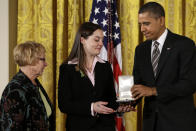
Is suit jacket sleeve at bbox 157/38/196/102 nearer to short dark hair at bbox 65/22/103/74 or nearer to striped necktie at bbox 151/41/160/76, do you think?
striped necktie at bbox 151/41/160/76

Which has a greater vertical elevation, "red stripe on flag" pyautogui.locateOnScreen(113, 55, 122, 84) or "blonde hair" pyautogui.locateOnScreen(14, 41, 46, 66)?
"blonde hair" pyautogui.locateOnScreen(14, 41, 46, 66)

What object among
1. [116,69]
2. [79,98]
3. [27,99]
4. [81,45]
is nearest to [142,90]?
[79,98]

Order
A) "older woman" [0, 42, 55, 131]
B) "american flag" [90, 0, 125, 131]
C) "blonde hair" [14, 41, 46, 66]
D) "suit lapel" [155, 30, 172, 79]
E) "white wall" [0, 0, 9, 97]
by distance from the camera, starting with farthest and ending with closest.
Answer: "white wall" [0, 0, 9, 97]
"american flag" [90, 0, 125, 131]
"suit lapel" [155, 30, 172, 79]
"blonde hair" [14, 41, 46, 66]
"older woman" [0, 42, 55, 131]

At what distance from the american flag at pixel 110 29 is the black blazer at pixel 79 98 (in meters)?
1.38

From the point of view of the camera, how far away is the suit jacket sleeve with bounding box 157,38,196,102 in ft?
8.75

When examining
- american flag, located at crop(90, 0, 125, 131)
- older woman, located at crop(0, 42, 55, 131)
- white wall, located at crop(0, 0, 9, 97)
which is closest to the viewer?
older woman, located at crop(0, 42, 55, 131)

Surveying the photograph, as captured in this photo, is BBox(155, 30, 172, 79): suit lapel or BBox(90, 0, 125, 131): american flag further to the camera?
BBox(90, 0, 125, 131): american flag

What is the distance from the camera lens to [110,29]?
13.6 ft

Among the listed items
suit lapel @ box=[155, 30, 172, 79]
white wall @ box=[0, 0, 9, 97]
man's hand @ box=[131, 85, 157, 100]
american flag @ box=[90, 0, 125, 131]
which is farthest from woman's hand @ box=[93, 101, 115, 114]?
white wall @ box=[0, 0, 9, 97]

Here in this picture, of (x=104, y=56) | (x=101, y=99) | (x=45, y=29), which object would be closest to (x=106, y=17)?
(x=104, y=56)

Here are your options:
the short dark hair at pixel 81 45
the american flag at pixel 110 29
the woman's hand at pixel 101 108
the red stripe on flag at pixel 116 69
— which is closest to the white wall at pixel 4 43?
the american flag at pixel 110 29

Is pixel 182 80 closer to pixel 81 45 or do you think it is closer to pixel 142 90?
Result: pixel 142 90

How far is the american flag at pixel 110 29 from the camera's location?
413 centimetres

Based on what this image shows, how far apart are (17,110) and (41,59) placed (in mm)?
538
